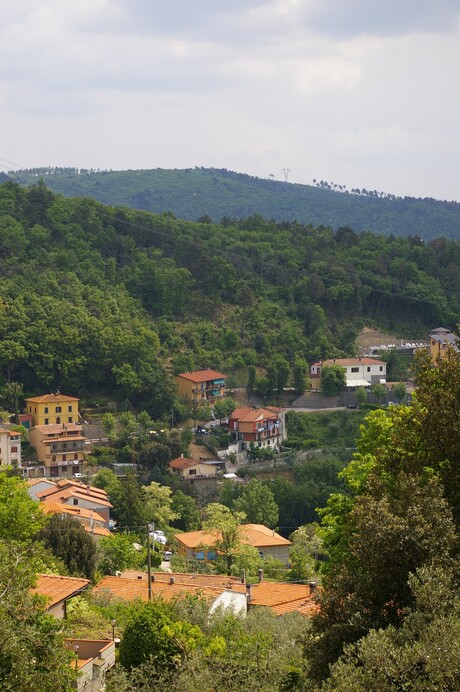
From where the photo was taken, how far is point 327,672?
11.9m

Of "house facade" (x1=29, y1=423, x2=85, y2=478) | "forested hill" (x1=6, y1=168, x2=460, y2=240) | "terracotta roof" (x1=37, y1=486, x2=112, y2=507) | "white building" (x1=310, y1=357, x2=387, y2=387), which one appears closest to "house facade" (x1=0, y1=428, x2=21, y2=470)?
"house facade" (x1=29, y1=423, x2=85, y2=478)

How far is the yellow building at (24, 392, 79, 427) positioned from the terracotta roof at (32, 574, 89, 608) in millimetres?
37017

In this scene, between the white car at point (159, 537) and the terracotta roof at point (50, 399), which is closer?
the white car at point (159, 537)

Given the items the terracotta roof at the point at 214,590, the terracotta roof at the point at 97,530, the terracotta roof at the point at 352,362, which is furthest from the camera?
the terracotta roof at the point at 352,362

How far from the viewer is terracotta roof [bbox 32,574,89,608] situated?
14.3 metres

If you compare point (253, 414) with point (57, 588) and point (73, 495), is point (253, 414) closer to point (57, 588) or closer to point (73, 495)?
point (73, 495)

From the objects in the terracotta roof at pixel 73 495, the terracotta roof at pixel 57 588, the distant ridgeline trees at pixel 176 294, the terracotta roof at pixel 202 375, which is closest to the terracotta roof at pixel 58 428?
the distant ridgeline trees at pixel 176 294

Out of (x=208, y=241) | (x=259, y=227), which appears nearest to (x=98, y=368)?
(x=208, y=241)

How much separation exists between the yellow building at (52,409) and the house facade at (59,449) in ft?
6.09

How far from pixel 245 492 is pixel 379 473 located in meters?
29.9

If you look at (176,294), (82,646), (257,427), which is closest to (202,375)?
(257,427)

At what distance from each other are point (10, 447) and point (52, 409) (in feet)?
17.1

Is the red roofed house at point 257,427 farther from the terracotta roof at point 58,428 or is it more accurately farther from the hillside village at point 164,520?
the terracotta roof at point 58,428

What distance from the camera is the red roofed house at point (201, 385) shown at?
5831cm
